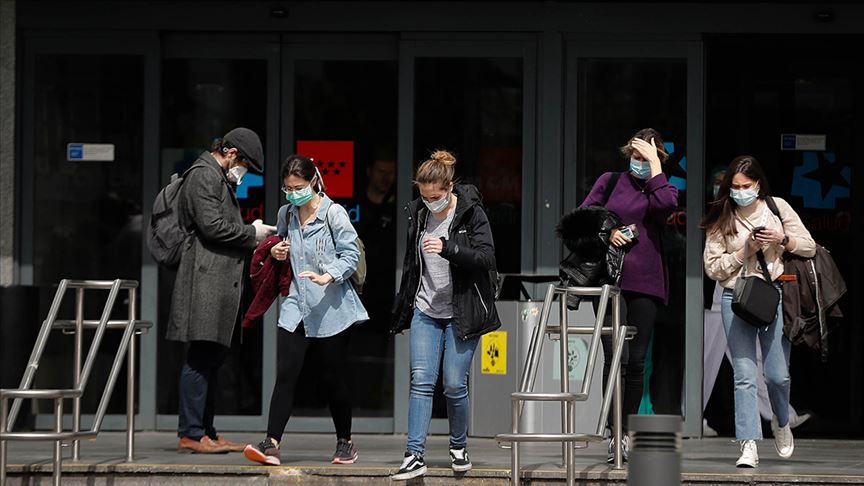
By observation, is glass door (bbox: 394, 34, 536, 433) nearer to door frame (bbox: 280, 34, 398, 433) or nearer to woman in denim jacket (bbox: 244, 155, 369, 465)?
door frame (bbox: 280, 34, 398, 433)

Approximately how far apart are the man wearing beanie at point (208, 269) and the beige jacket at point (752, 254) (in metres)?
2.64

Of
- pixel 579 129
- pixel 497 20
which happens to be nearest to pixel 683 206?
pixel 579 129

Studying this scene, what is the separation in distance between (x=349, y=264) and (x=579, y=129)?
122 inches

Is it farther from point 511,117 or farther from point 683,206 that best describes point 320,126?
point 683,206

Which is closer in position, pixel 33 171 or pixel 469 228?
pixel 469 228

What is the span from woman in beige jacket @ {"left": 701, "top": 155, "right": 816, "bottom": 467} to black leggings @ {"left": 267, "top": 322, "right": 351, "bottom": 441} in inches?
86.3

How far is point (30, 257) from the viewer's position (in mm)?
11078

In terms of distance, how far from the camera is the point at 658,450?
20.4 feet

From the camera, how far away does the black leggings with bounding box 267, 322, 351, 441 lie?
839 cm

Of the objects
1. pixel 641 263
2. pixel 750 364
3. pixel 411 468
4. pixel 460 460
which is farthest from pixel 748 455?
pixel 411 468

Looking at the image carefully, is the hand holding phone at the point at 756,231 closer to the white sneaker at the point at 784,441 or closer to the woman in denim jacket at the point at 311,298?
the white sneaker at the point at 784,441

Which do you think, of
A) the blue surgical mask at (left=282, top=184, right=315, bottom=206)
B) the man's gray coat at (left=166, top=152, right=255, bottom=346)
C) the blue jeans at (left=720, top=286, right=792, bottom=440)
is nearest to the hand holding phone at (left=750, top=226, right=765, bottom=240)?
the blue jeans at (left=720, top=286, right=792, bottom=440)

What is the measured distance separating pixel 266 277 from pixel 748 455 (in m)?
2.94

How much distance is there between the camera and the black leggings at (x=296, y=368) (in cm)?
839
